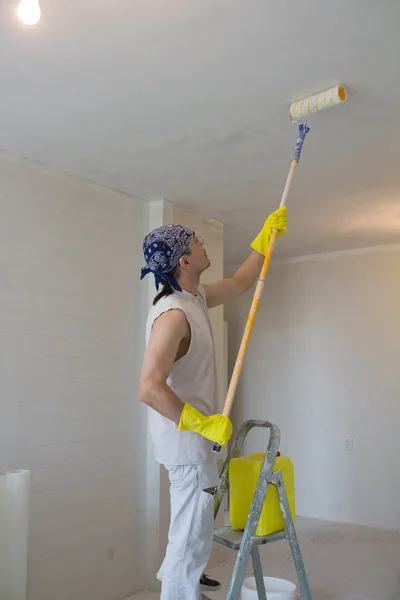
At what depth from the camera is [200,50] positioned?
6.10 feet

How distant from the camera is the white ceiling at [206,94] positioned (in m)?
1.69

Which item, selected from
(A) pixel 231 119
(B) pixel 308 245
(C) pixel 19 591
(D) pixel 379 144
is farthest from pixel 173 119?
(B) pixel 308 245

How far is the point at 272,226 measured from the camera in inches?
88.0

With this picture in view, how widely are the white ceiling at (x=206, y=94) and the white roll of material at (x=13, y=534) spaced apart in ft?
5.00

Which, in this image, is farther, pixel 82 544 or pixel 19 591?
pixel 82 544

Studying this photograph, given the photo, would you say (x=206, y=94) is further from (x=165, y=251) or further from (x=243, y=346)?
(x=243, y=346)

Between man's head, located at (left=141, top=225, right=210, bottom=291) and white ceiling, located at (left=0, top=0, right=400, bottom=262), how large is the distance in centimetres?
55

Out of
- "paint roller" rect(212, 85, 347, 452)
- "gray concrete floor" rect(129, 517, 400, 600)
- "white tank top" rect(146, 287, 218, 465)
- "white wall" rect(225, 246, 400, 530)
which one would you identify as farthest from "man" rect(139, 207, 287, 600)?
"white wall" rect(225, 246, 400, 530)

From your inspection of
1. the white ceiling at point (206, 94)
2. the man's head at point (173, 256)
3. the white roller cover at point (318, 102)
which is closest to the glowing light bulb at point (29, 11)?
the white ceiling at point (206, 94)

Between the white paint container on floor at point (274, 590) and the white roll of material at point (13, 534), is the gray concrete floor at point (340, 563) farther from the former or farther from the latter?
the white roll of material at point (13, 534)

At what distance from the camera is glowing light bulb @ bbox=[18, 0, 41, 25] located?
159cm

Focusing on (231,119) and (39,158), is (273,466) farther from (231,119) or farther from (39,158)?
(39,158)

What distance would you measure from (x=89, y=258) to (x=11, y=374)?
0.79 meters

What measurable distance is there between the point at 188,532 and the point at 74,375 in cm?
128
